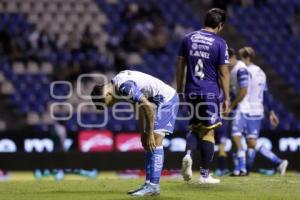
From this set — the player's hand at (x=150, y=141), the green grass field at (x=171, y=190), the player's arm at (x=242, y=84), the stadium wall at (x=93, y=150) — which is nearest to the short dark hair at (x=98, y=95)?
the player's hand at (x=150, y=141)

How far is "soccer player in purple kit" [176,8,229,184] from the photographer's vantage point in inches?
412

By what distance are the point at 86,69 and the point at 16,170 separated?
4.92 m

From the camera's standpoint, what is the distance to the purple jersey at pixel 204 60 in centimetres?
1051

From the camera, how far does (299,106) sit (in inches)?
903

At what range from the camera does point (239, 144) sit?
13680 mm

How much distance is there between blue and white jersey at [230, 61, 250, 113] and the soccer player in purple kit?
97.5 inches

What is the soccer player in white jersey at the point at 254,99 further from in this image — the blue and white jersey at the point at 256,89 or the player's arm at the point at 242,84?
the player's arm at the point at 242,84

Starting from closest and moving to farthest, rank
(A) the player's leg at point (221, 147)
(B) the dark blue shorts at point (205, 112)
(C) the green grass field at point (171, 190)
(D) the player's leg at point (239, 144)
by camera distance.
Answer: (C) the green grass field at point (171, 190) < (B) the dark blue shorts at point (205, 112) < (D) the player's leg at point (239, 144) < (A) the player's leg at point (221, 147)

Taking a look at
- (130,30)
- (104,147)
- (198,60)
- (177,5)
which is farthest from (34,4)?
(198,60)

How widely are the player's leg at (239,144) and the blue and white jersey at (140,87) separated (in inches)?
168

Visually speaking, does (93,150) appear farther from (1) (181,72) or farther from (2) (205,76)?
(2) (205,76)

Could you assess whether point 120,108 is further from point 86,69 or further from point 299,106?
point 299,106

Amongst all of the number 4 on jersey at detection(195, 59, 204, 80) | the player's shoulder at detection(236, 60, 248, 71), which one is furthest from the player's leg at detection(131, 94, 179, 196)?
the player's shoulder at detection(236, 60, 248, 71)

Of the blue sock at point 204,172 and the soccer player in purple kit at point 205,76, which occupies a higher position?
the soccer player in purple kit at point 205,76
